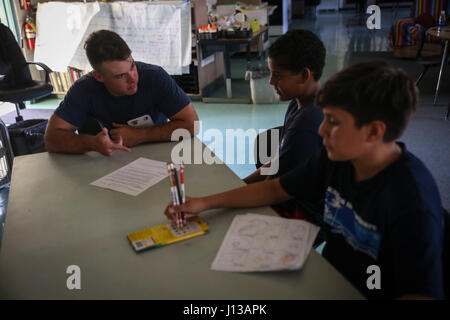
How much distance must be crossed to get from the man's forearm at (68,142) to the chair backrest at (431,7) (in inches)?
237

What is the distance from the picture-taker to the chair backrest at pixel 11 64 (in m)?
3.77

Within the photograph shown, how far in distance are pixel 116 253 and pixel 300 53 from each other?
1.00 meters

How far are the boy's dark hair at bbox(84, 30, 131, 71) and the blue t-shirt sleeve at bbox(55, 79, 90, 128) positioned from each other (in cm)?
19

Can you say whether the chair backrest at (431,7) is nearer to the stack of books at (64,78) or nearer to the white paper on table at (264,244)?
the stack of books at (64,78)

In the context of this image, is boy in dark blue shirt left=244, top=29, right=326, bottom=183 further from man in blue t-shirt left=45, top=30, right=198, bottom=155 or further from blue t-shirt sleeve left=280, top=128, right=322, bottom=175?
man in blue t-shirt left=45, top=30, right=198, bottom=155

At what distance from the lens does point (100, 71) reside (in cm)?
180

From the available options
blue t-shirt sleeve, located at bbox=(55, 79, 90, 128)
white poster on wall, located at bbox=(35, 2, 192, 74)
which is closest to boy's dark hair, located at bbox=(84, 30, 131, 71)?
blue t-shirt sleeve, located at bbox=(55, 79, 90, 128)

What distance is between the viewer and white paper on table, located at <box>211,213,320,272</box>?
1.00m

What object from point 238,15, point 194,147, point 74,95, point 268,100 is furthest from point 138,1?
point 194,147

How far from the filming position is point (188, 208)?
1.20 metres

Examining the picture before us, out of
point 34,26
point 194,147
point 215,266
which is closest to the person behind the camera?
point 215,266

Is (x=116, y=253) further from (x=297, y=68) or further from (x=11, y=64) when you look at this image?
(x=11, y=64)
